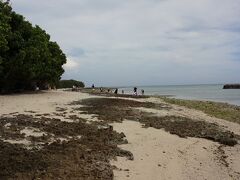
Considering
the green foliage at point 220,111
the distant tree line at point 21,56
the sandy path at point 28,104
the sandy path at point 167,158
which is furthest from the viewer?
the distant tree line at point 21,56

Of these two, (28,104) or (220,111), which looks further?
(220,111)

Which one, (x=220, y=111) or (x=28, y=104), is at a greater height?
(x=28, y=104)

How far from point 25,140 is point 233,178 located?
6716 mm

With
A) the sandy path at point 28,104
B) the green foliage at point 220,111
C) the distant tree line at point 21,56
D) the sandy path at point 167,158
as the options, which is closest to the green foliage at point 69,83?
the distant tree line at point 21,56

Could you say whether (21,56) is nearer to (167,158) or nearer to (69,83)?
(167,158)

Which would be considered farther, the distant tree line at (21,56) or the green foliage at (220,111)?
the distant tree line at (21,56)

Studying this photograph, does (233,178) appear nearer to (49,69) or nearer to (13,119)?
(13,119)

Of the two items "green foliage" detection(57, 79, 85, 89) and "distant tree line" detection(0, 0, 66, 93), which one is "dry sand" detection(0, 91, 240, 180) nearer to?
"distant tree line" detection(0, 0, 66, 93)

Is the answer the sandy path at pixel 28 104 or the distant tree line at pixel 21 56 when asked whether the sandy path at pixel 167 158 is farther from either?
the distant tree line at pixel 21 56

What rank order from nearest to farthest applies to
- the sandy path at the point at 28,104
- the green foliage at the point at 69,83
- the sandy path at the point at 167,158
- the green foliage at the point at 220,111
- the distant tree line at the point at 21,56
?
the sandy path at the point at 167,158, the sandy path at the point at 28,104, the green foliage at the point at 220,111, the distant tree line at the point at 21,56, the green foliage at the point at 69,83

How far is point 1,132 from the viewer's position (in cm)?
1568

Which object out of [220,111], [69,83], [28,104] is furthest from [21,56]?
[69,83]

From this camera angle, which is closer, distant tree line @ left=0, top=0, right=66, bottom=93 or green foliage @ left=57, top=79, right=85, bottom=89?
distant tree line @ left=0, top=0, right=66, bottom=93

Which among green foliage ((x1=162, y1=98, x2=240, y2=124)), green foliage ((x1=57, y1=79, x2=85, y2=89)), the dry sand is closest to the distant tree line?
green foliage ((x1=162, y1=98, x2=240, y2=124))
